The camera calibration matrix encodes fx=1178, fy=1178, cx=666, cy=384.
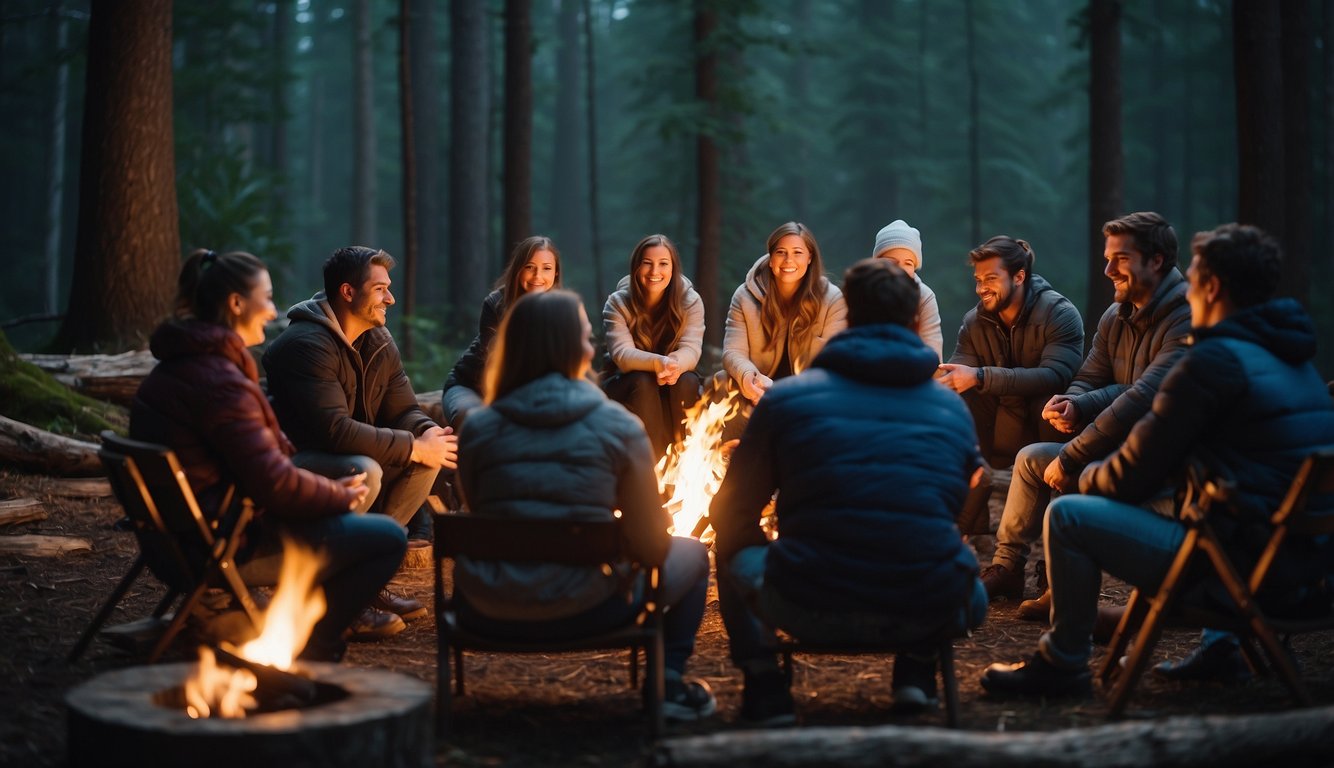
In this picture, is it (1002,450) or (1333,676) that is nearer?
(1333,676)

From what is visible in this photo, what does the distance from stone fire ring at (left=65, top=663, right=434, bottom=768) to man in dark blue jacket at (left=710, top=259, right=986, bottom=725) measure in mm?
1356

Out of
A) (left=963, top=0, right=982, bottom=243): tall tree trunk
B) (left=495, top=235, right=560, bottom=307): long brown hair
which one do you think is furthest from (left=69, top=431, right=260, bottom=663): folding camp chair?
(left=963, top=0, right=982, bottom=243): tall tree trunk

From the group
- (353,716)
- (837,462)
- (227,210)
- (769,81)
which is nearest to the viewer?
(353,716)

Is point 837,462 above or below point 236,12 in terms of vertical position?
below

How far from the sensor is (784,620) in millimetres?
4145

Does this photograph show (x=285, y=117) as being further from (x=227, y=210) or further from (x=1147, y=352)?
(x=1147, y=352)

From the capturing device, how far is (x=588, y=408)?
13.2 ft

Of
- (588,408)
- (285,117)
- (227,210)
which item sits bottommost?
(588,408)

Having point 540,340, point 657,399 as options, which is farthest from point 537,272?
point 540,340

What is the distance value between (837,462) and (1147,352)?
283 cm

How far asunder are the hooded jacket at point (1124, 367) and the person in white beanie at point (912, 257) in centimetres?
100

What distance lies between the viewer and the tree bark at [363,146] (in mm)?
25672

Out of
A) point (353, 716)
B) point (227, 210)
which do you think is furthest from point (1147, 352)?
point (227, 210)

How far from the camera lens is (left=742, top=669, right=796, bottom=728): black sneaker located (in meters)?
4.31
